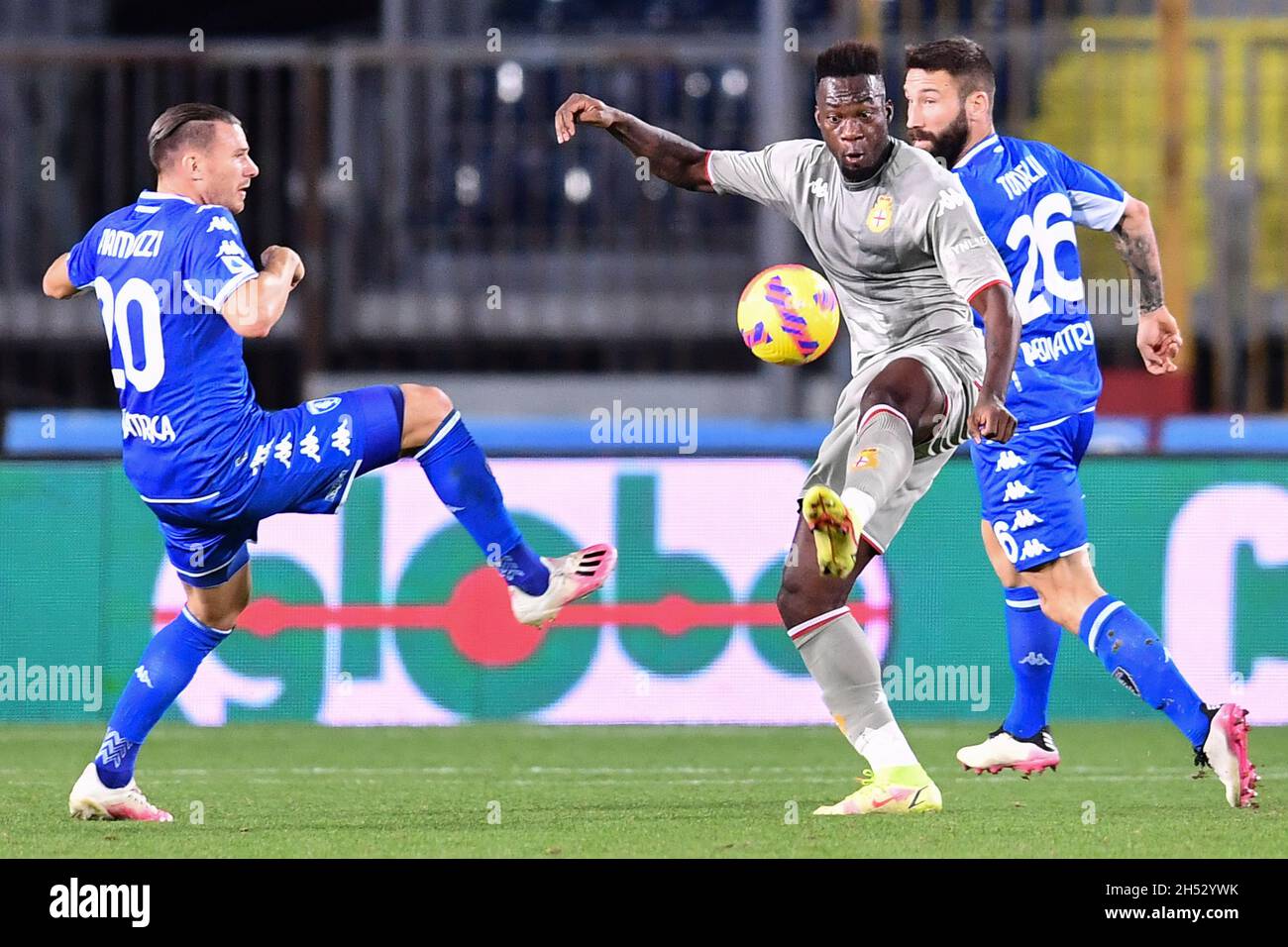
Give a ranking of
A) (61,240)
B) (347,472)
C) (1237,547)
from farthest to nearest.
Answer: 1. (61,240)
2. (1237,547)
3. (347,472)

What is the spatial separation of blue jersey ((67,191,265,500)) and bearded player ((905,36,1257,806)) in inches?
88.9

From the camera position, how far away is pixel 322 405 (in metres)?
5.99

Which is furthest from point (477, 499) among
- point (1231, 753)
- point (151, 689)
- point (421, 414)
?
point (1231, 753)

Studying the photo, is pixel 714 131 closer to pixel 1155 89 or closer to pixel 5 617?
pixel 1155 89

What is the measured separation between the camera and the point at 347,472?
19.6 feet

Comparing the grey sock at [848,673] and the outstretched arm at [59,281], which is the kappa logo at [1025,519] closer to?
the grey sock at [848,673]

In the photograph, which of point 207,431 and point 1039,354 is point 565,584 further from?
point 1039,354

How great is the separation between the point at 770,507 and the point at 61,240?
4436 millimetres

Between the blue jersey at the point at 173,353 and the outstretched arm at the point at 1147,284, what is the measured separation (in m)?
2.76

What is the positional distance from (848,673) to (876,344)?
37.9 inches

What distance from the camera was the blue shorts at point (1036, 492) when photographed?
21.4 feet

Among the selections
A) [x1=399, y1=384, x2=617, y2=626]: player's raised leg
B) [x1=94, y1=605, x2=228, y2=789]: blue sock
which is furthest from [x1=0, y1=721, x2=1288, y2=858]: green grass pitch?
[x1=399, y1=384, x2=617, y2=626]: player's raised leg

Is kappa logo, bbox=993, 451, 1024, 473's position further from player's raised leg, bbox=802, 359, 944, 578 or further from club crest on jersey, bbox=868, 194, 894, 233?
club crest on jersey, bbox=868, 194, 894, 233
